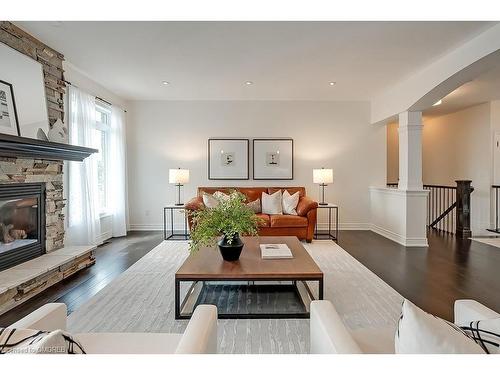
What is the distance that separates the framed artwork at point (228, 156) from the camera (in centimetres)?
650

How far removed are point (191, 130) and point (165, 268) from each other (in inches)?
134

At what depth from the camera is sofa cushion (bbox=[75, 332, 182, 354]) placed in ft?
4.44

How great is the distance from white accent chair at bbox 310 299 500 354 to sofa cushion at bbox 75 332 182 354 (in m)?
0.63

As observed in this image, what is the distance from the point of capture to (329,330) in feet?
3.65

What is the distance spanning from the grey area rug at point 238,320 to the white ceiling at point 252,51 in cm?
263

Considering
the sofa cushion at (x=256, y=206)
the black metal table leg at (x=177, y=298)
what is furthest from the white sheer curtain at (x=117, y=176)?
the black metal table leg at (x=177, y=298)

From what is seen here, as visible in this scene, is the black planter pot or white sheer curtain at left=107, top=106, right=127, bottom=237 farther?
white sheer curtain at left=107, top=106, right=127, bottom=237

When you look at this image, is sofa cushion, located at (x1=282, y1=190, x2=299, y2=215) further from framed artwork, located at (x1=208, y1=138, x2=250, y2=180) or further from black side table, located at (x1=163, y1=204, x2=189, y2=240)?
black side table, located at (x1=163, y1=204, x2=189, y2=240)

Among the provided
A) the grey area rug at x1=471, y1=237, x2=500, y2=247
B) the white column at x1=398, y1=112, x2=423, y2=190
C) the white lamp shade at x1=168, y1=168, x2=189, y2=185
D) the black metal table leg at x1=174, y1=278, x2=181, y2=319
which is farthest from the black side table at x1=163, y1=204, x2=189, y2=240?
the grey area rug at x1=471, y1=237, x2=500, y2=247

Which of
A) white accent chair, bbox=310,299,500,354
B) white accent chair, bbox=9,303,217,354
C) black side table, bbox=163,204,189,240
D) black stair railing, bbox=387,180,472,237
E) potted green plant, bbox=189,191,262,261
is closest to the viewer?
white accent chair, bbox=310,299,500,354

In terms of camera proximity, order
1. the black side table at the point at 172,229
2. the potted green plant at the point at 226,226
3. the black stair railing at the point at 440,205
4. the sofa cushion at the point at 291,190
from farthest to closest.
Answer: the black stair railing at the point at 440,205 → the sofa cushion at the point at 291,190 → the black side table at the point at 172,229 → the potted green plant at the point at 226,226

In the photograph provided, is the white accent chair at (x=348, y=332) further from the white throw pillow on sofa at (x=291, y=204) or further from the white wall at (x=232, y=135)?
the white wall at (x=232, y=135)

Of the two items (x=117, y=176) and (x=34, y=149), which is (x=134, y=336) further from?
(x=117, y=176)

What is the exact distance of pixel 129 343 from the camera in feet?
4.64
